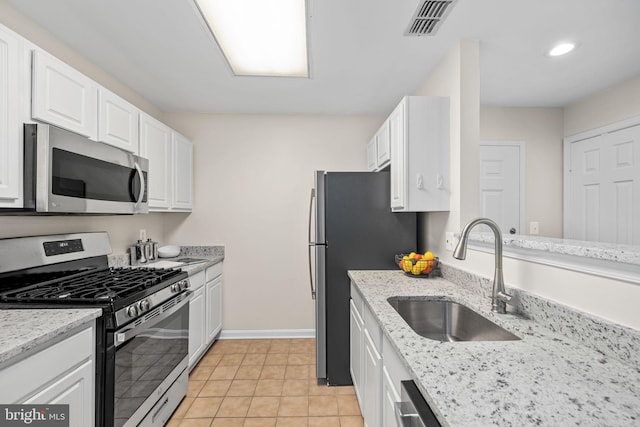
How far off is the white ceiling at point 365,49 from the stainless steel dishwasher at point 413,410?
1.77 m

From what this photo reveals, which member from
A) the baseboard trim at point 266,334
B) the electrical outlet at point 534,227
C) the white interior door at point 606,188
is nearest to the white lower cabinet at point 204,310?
the baseboard trim at point 266,334

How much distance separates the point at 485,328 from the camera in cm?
136

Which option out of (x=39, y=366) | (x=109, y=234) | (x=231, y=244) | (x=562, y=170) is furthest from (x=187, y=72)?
(x=562, y=170)

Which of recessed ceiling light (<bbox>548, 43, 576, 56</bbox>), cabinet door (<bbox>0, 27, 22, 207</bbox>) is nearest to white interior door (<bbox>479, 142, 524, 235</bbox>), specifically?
recessed ceiling light (<bbox>548, 43, 576, 56</bbox>)

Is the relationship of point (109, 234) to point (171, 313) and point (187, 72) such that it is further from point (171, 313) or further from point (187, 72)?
point (187, 72)

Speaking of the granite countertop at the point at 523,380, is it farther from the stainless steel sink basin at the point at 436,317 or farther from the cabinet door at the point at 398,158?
the cabinet door at the point at 398,158

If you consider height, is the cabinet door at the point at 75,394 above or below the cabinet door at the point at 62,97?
below

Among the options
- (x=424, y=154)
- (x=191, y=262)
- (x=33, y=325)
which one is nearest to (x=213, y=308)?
(x=191, y=262)

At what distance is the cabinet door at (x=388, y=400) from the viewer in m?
1.14

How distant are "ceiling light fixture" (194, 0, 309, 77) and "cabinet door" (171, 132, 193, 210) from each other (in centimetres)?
103

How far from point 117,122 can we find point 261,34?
3.75ft

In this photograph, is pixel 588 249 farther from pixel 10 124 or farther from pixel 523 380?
pixel 10 124

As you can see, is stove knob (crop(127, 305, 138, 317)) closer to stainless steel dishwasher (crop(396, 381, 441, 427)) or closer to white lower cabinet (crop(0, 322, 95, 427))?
white lower cabinet (crop(0, 322, 95, 427))

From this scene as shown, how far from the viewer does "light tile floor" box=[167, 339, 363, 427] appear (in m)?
1.99
